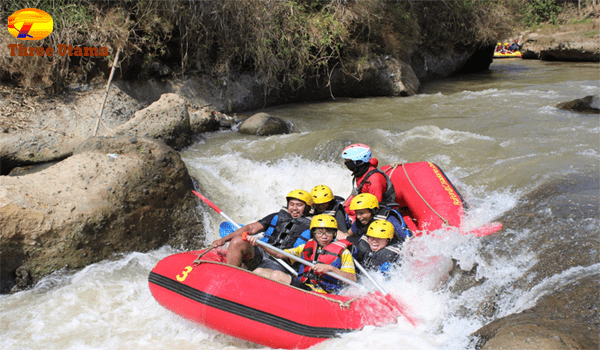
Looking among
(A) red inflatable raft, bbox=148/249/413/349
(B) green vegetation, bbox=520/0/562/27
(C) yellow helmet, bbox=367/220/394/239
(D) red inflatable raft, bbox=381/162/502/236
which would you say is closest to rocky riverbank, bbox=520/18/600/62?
(B) green vegetation, bbox=520/0/562/27

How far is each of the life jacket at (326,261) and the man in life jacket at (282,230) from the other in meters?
0.23

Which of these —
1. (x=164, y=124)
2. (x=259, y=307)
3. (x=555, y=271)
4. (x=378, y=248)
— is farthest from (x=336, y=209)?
(x=164, y=124)

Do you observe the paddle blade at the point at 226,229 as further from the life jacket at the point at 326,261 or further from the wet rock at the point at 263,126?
the wet rock at the point at 263,126

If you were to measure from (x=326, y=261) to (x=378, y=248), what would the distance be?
46 centimetres

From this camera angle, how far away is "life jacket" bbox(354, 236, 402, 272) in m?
3.45

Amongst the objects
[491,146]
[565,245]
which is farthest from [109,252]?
[491,146]

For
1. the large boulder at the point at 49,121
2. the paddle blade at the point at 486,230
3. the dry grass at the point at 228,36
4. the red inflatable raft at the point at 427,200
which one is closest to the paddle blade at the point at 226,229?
the red inflatable raft at the point at 427,200

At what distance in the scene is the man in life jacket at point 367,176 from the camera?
→ 13.8 feet

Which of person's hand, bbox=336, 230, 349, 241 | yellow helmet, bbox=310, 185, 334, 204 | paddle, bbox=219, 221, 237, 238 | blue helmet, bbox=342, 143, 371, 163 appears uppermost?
blue helmet, bbox=342, 143, 371, 163

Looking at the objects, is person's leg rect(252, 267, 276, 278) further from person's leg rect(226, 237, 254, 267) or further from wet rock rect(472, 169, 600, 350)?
wet rock rect(472, 169, 600, 350)

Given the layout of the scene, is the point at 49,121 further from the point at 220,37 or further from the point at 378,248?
the point at 378,248

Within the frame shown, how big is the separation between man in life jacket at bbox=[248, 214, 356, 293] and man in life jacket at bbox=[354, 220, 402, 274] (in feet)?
0.46

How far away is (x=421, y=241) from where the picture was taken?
3.75 meters

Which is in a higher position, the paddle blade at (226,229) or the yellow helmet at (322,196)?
the yellow helmet at (322,196)
